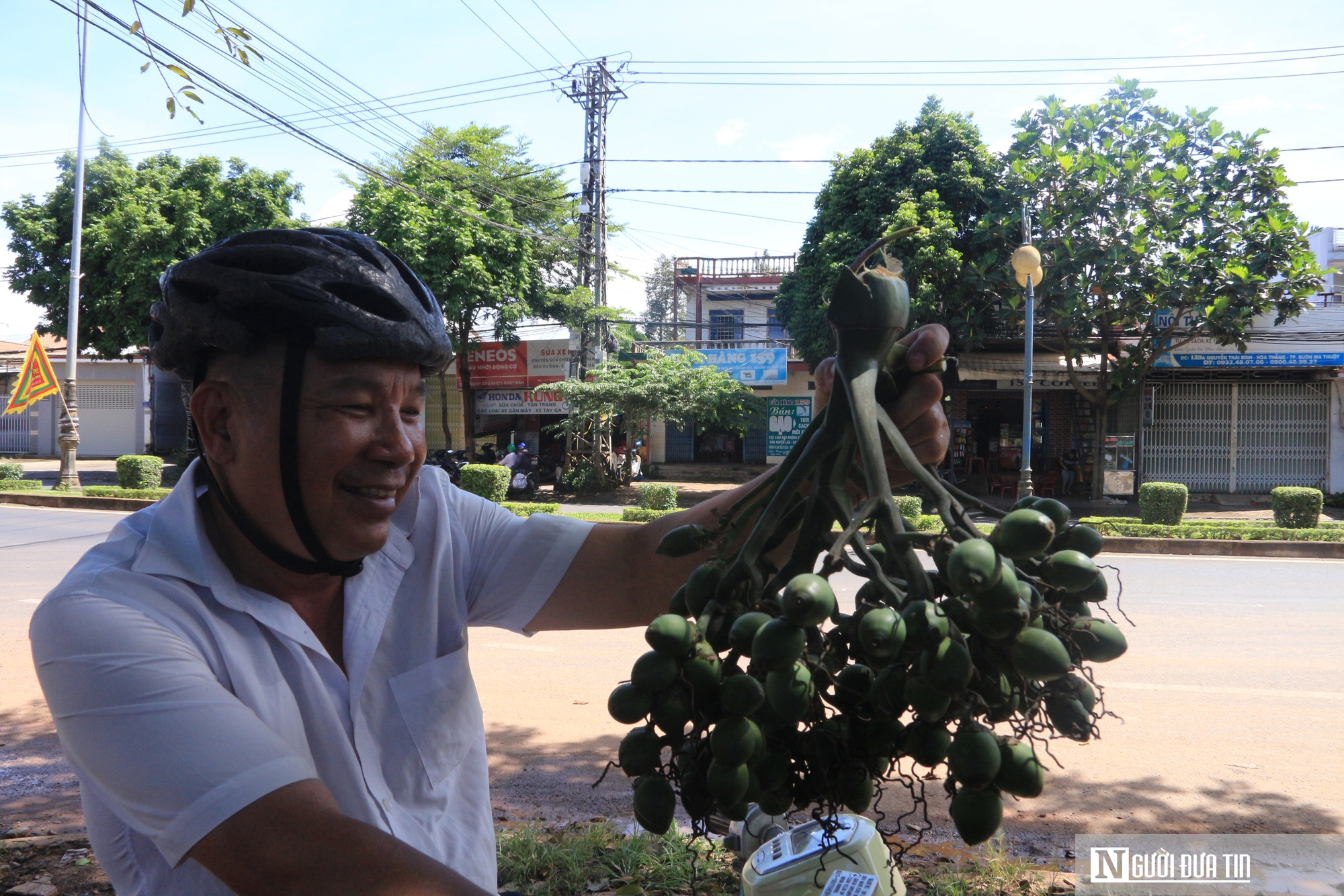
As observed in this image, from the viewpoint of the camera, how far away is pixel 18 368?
99.6ft

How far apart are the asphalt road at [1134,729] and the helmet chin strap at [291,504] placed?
21.5 inches

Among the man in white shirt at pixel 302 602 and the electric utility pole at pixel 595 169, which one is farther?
the electric utility pole at pixel 595 169

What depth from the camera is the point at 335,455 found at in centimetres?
133

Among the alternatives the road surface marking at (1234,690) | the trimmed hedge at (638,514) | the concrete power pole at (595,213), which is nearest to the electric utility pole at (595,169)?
the concrete power pole at (595,213)

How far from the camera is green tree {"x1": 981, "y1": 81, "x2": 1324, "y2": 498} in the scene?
15.1 m

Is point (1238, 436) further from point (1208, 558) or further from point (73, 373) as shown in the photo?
point (73, 373)

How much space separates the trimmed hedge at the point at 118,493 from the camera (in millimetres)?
16562

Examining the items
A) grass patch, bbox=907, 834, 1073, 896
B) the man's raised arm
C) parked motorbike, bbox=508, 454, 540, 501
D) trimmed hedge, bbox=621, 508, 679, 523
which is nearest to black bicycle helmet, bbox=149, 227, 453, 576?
the man's raised arm

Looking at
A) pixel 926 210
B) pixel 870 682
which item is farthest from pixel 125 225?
pixel 870 682

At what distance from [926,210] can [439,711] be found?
55.0 ft

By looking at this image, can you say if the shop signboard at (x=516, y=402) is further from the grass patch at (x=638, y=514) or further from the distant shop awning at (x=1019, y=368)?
the distant shop awning at (x=1019, y=368)

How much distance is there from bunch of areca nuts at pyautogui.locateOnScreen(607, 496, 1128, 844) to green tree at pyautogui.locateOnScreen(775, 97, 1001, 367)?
616 inches

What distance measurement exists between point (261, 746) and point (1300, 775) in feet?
15.7

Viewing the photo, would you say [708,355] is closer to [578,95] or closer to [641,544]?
[578,95]
